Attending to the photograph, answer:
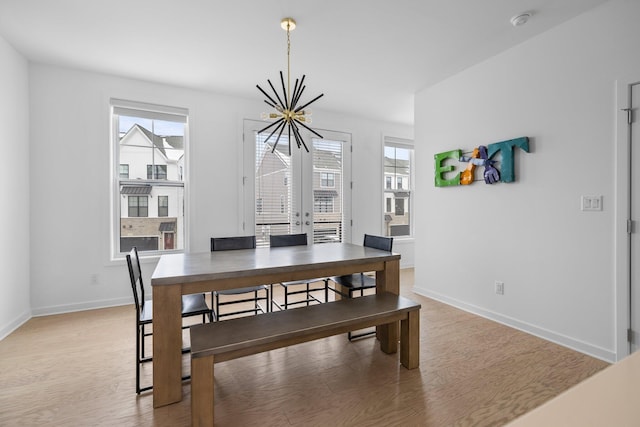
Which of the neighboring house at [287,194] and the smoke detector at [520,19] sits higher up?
the smoke detector at [520,19]

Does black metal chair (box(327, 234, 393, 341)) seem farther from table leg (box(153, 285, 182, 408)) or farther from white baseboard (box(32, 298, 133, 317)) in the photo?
white baseboard (box(32, 298, 133, 317))

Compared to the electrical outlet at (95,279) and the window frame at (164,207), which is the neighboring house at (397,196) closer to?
the window frame at (164,207)

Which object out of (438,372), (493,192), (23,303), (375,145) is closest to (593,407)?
(438,372)

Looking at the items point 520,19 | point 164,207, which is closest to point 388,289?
point 520,19

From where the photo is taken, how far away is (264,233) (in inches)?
181

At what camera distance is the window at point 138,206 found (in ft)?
12.9

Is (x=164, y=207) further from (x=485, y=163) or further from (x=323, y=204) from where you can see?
(x=485, y=163)

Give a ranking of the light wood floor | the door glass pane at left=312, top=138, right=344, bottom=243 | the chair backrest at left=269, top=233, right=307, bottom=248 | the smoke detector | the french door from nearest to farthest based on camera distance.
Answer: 1. the light wood floor
2. the smoke detector
3. the chair backrest at left=269, top=233, right=307, bottom=248
4. the french door
5. the door glass pane at left=312, top=138, right=344, bottom=243

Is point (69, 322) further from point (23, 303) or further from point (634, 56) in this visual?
point (634, 56)

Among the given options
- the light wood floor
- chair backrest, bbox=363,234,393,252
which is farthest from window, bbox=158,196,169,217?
chair backrest, bbox=363,234,393,252

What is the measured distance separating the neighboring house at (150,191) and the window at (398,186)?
3.50 metres

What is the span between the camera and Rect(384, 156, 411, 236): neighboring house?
5711mm

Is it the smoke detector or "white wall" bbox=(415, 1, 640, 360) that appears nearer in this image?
"white wall" bbox=(415, 1, 640, 360)

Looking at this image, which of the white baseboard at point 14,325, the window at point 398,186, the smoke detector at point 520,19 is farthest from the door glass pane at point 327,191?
the white baseboard at point 14,325
